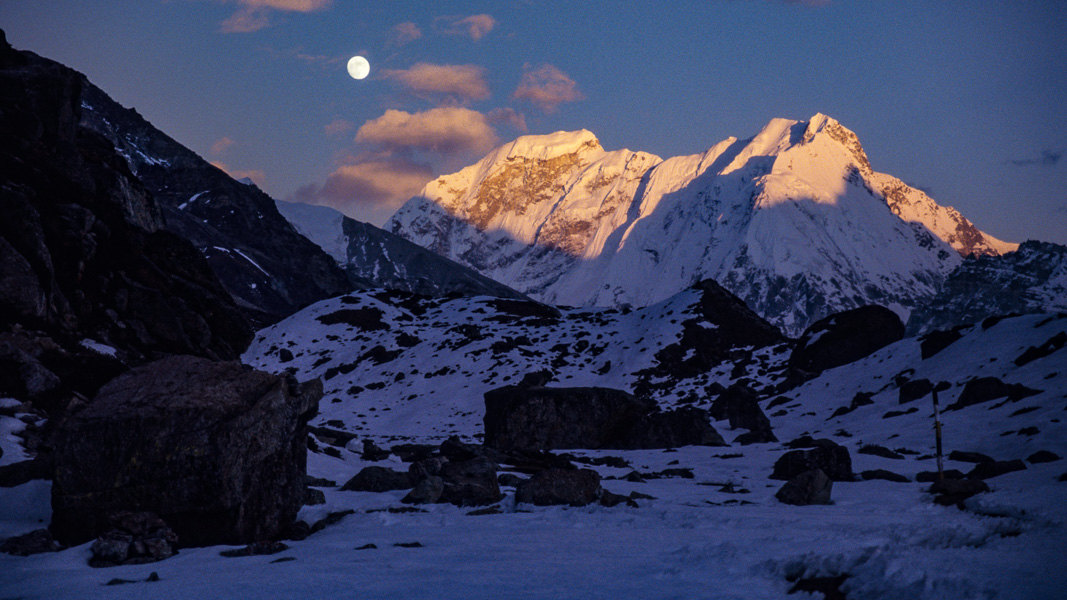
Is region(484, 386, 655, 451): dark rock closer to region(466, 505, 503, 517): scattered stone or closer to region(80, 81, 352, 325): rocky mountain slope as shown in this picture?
region(466, 505, 503, 517): scattered stone

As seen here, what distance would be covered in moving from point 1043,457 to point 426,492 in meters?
12.8

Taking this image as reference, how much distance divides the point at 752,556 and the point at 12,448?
11.8 m

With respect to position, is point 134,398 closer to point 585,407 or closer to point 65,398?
point 65,398

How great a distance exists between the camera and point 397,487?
54.2 ft

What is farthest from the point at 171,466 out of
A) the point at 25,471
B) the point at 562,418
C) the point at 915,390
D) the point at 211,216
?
the point at 211,216

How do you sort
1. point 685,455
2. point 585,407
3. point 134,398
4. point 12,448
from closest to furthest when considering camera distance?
point 134,398, point 12,448, point 685,455, point 585,407

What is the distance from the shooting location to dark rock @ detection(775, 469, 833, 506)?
14.8 metres

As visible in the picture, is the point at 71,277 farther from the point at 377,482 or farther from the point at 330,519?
the point at 330,519

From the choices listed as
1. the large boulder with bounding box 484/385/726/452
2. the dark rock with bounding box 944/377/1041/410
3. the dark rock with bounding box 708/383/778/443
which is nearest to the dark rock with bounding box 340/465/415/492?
the large boulder with bounding box 484/385/726/452

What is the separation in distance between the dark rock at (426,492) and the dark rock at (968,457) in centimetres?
1317

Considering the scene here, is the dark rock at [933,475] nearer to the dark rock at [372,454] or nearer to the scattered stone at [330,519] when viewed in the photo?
the scattered stone at [330,519]

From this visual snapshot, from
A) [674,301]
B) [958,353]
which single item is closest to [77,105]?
[958,353]

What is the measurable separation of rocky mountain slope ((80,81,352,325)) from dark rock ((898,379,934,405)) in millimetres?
146798

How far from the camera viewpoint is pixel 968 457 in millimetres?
19625
